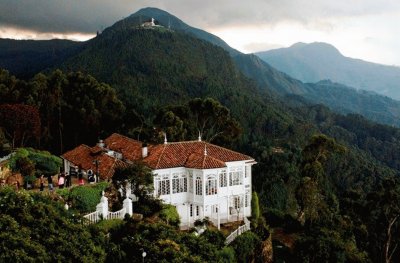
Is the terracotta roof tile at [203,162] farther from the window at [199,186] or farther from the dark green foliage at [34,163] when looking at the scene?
the dark green foliage at [34,163]

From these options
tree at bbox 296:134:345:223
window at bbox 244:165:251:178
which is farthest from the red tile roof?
tree at bbox 296:134:345:223

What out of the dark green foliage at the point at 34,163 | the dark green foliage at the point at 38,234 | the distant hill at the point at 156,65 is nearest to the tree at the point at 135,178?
the dark green foliage at the point at 34,163

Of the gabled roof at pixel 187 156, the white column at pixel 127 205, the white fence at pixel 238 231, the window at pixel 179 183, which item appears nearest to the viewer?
the white column at pixel 127 205

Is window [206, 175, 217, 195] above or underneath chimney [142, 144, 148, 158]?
underneath

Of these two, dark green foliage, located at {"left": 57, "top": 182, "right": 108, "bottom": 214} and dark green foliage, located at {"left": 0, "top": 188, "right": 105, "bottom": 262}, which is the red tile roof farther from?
dark green foliage, located at {"left": 0, "top": 188, "right": 105, "bottom": 262}

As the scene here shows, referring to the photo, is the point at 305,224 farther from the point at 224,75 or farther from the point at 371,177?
the point at 224,75

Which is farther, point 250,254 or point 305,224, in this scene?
point 305,224

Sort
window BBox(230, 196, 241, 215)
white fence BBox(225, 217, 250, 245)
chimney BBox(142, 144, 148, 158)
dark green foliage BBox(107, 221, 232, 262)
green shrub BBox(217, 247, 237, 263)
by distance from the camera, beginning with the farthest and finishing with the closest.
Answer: chimney BBox(142, 144, 148, 158), window BBox(230, 196, 241, 215), white fence BBox(225, 217, 250, 245), green shrub BBox(217, 247, 237, 263), dark green foliage BBox(107, 221, 232, 262)

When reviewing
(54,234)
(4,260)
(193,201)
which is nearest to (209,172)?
(193,201)
